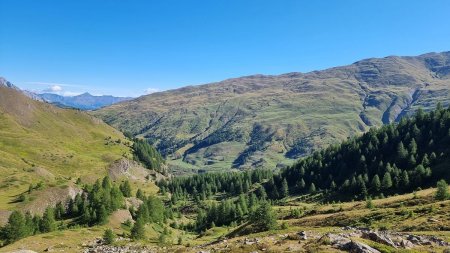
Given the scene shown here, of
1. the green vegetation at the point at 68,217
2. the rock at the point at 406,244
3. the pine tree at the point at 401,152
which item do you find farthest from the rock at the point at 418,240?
the pine tree at the point at 401,152

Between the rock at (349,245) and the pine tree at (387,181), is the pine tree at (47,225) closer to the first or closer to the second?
the rock at (349,245)

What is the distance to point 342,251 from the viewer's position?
40.5 m

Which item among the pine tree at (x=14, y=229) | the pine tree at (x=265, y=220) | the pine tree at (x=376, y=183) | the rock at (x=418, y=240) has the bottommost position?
the pine tree at (x=376, y=183)

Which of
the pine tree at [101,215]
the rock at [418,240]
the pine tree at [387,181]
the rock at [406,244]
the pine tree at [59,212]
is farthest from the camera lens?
the pine tree at [387,181]

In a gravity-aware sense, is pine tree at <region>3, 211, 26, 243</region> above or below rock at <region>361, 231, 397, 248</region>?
below

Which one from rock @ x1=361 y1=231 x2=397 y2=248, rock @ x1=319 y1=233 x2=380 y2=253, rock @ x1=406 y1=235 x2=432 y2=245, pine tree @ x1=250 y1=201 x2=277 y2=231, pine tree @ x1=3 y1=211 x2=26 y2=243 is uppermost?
rock @ x1=319 y1=233 x2=380 y2=253

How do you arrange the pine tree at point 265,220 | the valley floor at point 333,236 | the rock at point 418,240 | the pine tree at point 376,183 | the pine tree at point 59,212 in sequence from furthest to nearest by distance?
1. the pine tree at point 376,183
2. the pine tree at point 59,212
3. the pine tree at point 265,220
4. the rock at point 418,240
5. the valley floor at point 333,236

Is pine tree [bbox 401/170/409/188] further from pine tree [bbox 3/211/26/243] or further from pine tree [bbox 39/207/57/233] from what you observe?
pine tree [bbox 3/211/26/243]

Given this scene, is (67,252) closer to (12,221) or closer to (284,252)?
(12,221)

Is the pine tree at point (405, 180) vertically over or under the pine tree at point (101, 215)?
under

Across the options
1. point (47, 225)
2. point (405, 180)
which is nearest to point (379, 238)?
point (47, 225)

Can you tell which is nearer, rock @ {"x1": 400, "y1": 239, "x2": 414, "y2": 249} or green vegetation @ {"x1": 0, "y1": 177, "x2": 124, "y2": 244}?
rock @ {"x1": 400, "y1": 239, "x2": 414, "y2": 249}

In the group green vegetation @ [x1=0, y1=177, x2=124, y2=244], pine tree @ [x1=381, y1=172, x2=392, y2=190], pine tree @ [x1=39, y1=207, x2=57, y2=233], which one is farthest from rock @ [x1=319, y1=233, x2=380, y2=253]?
pine tree @ [x1=381, y1=172, x2=392, y2=190]

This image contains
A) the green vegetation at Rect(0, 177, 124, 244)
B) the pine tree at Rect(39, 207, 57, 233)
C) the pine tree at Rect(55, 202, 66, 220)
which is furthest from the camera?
the pine tree at Rect(55, 202, 66, 220)
